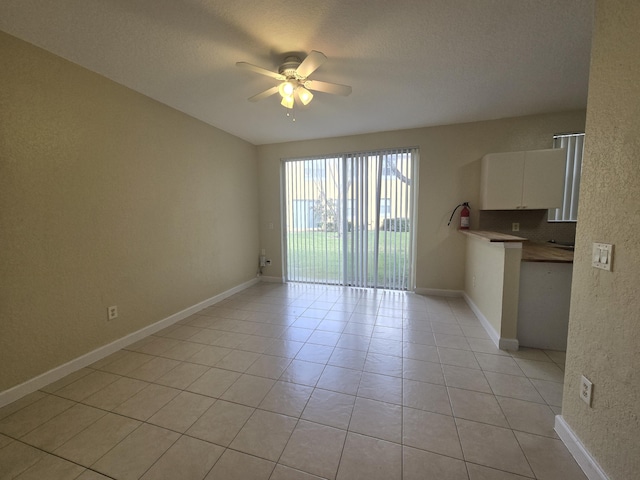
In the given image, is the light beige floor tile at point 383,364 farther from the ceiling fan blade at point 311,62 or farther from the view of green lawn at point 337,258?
the ceiling fan blade at point 311,62

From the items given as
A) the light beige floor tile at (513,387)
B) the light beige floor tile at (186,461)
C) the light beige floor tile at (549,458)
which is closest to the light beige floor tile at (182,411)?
the light beige floor tile at (186,461)

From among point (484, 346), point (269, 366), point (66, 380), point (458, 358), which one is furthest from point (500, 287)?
point (66, 380)

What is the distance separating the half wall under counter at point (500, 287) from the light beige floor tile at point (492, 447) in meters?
1.15

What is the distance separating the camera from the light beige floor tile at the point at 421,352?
89.0 inches

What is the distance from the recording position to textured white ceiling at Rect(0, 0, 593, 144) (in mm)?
1583

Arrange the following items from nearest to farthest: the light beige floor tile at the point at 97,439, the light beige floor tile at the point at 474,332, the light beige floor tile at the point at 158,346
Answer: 1. the light beige floor tile at the point at 97,439
2. the light beige floor tile at the point at 158,346
3. the light beige floor tile at the point at 474,332

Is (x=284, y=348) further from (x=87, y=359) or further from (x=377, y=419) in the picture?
(x=87, y=359)

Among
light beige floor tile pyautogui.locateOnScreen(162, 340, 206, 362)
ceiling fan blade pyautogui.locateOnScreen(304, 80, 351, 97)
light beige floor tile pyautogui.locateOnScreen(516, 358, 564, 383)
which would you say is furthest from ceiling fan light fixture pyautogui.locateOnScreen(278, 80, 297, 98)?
light beige floor tile pyautogui.locateOnScreen(516, 358, 564, 383)

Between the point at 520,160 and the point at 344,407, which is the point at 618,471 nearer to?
the point at 344,407

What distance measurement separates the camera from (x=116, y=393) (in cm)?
184

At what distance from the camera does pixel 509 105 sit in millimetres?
3006

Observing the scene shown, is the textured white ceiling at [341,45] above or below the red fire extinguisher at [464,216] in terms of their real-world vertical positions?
above

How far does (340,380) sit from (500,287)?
1.77 metres

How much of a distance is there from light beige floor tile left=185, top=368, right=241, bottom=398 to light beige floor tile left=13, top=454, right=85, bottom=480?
66cm
